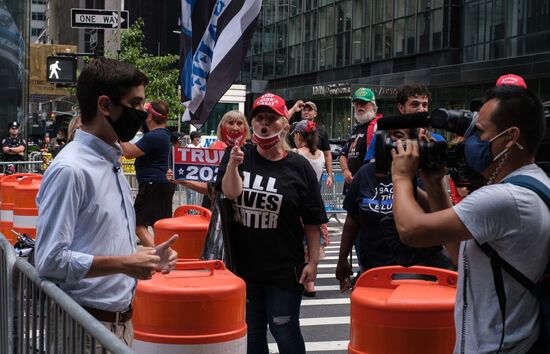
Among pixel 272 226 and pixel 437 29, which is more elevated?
pixel 437 29

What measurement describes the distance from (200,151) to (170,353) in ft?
11.0

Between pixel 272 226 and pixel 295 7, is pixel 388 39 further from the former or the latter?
pixel 272 226

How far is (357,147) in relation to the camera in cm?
912

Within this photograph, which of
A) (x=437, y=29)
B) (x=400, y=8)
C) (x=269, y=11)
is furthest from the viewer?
(x=269, y=11)

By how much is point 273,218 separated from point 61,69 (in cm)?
1295

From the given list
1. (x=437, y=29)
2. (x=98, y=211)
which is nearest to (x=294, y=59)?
(x=437, y=29)

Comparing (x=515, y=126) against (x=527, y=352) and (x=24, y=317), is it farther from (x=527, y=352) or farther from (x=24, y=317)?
(x=24, y=317)

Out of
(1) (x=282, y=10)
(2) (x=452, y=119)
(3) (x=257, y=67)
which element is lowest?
(2) (x=452, y=119)

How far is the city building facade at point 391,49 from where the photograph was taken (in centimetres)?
3788

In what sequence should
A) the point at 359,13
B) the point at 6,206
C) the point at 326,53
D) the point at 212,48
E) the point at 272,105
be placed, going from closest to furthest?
the point at 272,105
the point at 212,48
the point at 6,206
the point at 359,13
the point at 326,53

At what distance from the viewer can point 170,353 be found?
13.8 feet

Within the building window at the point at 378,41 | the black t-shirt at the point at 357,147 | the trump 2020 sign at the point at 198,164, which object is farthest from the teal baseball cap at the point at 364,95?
the building window at the point at 378,41

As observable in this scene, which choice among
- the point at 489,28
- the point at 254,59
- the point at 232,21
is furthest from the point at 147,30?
the point at 232,21

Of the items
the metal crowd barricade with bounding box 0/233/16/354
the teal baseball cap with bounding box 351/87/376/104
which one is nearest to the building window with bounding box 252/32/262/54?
the teal baseball cap with bounding box 351/87/376/104
